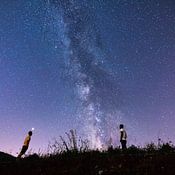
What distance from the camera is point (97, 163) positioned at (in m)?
15.9

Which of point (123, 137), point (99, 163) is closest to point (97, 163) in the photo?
point (99, 163)

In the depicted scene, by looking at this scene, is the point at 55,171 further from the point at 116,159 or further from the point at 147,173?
the point at 147,173

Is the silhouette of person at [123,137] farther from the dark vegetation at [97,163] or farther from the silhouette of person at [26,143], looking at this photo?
the silhouette of person at [26,143]

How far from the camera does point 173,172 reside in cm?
1302

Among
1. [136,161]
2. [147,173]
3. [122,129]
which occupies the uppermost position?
[122,129]

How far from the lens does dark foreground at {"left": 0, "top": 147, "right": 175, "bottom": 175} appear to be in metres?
14.0

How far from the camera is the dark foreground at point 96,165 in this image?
13977mm

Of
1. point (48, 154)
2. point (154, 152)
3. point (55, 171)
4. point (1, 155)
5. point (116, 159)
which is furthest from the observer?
point (1, 155)

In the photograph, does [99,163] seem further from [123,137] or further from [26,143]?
[26,143]

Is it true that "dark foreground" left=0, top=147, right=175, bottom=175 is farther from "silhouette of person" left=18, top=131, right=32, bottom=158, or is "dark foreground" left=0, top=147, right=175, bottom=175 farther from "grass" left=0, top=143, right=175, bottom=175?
"silhouette of person" left=18, top=131, right=32, bottom=158

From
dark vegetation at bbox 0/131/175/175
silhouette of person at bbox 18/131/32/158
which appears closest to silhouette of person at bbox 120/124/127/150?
dark vegetation at bbox 0/131/175/175

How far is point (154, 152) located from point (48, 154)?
636cm

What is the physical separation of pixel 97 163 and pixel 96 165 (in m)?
0.38

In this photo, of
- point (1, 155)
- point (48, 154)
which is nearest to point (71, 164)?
point (48, 154)
